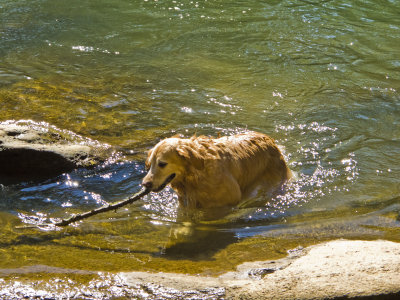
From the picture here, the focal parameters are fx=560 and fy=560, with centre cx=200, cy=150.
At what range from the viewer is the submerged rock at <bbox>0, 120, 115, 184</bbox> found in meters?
7.54

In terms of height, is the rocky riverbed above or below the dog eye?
below

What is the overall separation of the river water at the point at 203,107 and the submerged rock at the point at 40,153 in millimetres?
204

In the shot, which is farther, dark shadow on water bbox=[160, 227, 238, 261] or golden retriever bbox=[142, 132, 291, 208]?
golden retriever bbox=[142, 132, 291, 208]

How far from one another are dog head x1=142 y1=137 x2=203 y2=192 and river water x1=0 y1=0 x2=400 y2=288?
1.84 ft

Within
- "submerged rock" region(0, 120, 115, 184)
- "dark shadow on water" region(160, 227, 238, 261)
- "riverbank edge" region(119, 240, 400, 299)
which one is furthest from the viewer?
"submerged rock" region(0, 120, 115, 184)

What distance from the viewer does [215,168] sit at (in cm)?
667

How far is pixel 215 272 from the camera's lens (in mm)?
5012

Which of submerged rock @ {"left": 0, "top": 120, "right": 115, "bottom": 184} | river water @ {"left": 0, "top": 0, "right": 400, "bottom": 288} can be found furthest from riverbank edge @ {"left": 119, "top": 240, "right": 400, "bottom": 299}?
submerged rock @ {"left": 0, "top": 120, "right": 115, "bottom": 184}

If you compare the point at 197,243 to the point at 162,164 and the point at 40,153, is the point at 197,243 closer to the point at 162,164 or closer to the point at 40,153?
the point at 162,164

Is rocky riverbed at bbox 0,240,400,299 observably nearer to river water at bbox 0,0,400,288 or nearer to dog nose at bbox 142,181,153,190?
river water at bbox 0,0,400,288

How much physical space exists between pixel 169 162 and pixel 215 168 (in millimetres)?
634

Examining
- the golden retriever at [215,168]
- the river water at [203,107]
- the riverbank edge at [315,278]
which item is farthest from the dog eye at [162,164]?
the riverbank edge at [315,278]

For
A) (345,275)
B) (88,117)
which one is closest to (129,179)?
(88,117)

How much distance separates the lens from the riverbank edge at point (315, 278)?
4277 mm
